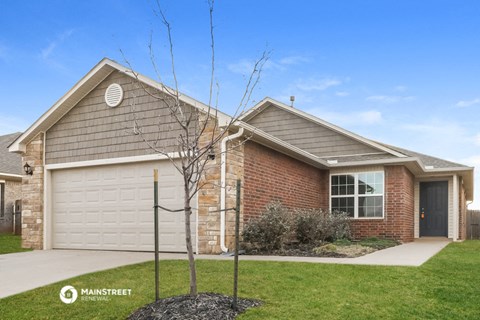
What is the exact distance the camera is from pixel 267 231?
11.6m

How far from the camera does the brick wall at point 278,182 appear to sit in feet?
40.7

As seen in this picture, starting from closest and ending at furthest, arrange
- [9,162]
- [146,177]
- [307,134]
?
[146,177] < [307,134] < [9,162]

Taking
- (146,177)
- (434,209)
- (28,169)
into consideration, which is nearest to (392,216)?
(434,209)

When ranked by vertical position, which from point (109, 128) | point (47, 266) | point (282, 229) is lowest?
point (47, 266)

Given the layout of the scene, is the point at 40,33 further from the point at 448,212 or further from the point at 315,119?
the point at 448,212

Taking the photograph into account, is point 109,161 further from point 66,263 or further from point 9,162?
point 9,162

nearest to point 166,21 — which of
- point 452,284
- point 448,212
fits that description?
point 452,284

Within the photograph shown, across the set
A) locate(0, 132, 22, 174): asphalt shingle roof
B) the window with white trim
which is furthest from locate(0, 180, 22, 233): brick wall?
the window with white trim

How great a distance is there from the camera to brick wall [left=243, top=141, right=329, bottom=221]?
12.4 m

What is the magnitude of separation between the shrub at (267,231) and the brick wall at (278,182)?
53 cm

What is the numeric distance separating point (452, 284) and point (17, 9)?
11649 millimetres

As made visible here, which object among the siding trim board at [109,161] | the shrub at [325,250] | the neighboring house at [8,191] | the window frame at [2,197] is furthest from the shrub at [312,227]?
the window frame at [2,197]

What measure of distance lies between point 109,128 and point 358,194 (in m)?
9.05

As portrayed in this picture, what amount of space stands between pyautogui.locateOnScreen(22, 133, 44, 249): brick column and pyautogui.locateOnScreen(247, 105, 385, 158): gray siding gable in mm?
8762
